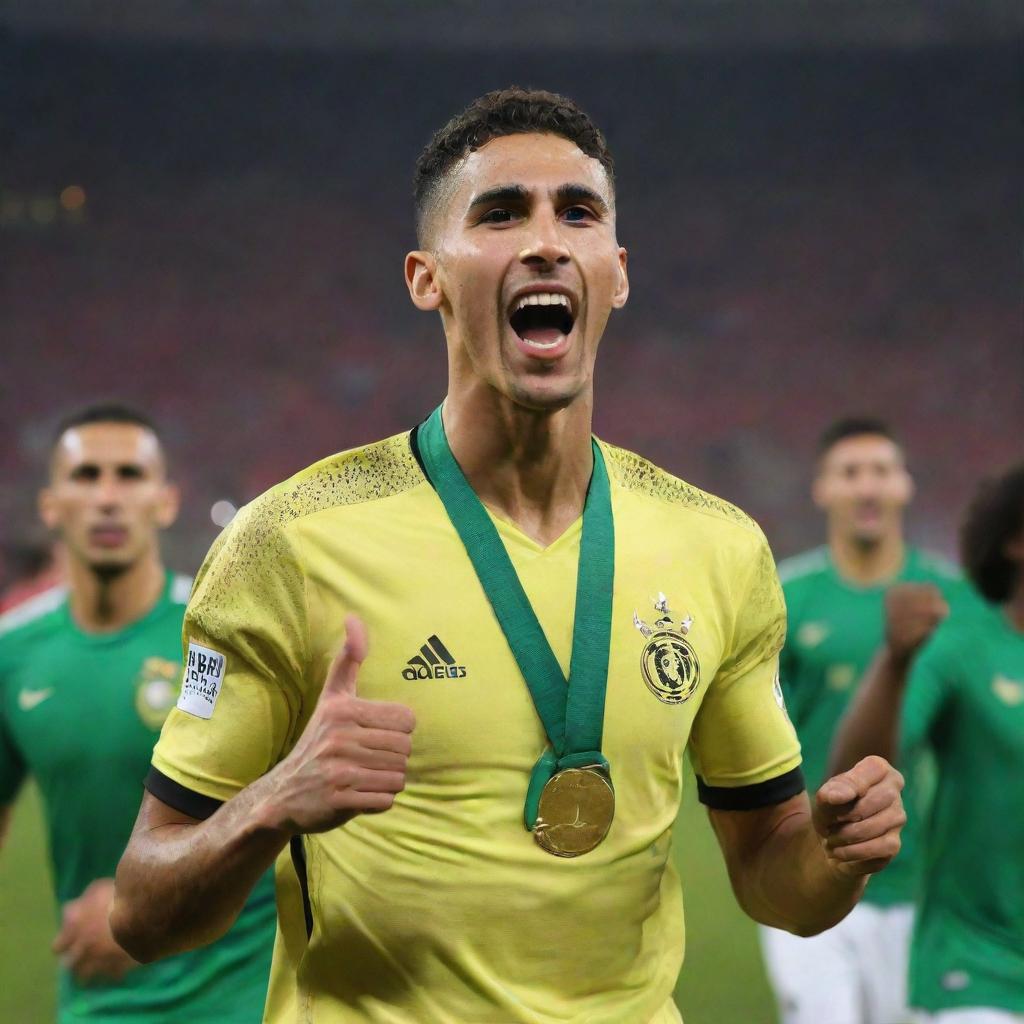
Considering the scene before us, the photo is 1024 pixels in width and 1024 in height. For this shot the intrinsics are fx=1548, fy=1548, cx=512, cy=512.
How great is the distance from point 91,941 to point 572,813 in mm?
1855

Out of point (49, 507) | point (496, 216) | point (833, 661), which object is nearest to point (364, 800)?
point (496, 216)

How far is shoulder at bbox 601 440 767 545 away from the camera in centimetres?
283

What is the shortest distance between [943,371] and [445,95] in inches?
342

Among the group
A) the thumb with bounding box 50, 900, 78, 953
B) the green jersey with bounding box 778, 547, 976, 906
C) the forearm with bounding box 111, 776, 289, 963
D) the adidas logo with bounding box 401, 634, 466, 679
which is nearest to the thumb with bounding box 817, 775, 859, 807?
the adidas logo with bounding box 401, 634, 466, 679

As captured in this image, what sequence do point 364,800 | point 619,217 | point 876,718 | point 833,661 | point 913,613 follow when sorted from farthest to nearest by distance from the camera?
point 619,217 < point 833,661 < point 876,718 < point 913,613 < point 364,800

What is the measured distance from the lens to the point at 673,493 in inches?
113

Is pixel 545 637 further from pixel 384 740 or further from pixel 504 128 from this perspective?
pixel 504 128

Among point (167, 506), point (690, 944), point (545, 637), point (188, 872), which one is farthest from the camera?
point (690, 944)

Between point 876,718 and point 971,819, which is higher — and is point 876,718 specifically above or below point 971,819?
above

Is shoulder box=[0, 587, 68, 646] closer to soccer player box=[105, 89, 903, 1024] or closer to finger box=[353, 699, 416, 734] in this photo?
soccer player box=[105, 89, 903, 1024]

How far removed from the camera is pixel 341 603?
2461mm

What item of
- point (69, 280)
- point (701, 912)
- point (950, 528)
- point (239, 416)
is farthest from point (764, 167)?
point (701, 912)

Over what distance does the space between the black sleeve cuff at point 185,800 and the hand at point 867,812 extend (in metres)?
0.93

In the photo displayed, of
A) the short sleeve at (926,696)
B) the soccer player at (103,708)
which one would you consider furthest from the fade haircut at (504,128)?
the short sleeve at (926,696)
